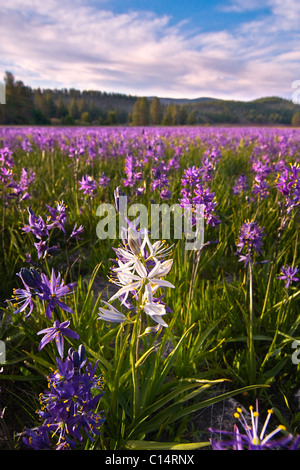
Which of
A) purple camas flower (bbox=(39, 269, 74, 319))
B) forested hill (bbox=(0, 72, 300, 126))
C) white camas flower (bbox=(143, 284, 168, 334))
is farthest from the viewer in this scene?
forested hill (bbox=(0, 72, 300, 126))

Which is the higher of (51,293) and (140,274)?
(140,274)

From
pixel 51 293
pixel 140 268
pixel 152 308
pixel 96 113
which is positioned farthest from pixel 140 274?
pixel 96 113

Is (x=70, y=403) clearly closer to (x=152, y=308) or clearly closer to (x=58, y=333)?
(x=58, y=333)

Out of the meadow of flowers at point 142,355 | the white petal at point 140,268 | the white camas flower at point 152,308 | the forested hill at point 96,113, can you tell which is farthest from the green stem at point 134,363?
the forested hill at point 96,113

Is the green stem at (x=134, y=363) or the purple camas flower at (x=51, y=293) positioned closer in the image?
the purple camas flower at (x=51, y=293)

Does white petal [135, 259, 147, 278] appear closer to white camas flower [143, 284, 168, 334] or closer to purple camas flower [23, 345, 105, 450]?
white camas flower [143, 284, 168, 334]

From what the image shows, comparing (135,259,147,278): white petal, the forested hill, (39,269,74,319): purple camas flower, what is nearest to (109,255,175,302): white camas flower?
(135,259,147,278): white petal

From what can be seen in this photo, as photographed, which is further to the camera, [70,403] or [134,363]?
[134,363]

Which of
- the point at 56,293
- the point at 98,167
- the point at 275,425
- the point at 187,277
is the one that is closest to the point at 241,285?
the point at 187,277

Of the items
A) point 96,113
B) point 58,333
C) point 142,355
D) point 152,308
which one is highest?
point 96,113

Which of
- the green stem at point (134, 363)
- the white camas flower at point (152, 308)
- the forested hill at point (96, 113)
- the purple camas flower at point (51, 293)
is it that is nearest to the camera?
the white camas flower at point (152, 308)

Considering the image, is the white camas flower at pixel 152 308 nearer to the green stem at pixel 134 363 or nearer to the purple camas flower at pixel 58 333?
the green stem at pixel 134 363

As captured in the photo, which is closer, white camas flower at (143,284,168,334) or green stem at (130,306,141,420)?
white camas flower at (143,284,168,334)

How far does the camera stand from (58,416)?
1.30 meters
